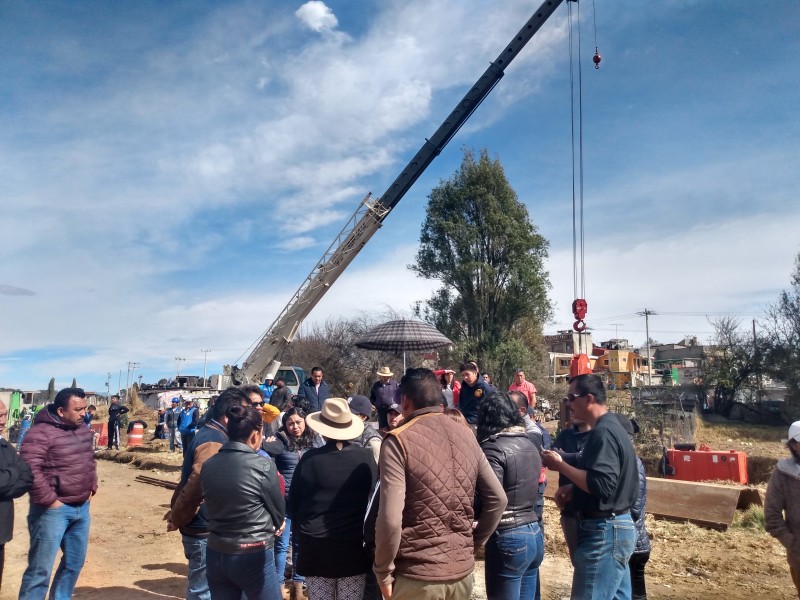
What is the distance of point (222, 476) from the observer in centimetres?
352

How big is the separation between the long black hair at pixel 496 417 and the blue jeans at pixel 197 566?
229 centimetres

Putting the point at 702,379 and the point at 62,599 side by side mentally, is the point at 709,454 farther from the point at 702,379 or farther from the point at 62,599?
the point at 702,379

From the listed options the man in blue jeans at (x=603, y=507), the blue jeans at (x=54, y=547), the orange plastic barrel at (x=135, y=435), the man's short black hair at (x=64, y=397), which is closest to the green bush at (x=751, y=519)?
the man in blue jeans at (x=603, y=507)

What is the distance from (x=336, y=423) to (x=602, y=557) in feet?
5.96

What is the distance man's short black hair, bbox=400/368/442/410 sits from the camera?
3049mm

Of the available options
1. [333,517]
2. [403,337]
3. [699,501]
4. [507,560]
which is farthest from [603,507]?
[403,337]

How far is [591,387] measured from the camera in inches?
153

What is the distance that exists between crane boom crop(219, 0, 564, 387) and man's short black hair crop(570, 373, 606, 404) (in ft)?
40.3

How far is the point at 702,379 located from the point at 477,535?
3191cm

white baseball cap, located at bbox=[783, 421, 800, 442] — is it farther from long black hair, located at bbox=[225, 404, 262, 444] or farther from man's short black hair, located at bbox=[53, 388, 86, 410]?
man's short black hair, located at bbox=[53, 388, 86, 410]

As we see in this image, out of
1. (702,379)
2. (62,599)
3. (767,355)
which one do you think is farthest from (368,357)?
(62,599)

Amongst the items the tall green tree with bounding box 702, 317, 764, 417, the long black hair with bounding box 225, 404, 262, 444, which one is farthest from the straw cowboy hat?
the tall green tree with bounding box 702, 317, 764, 417

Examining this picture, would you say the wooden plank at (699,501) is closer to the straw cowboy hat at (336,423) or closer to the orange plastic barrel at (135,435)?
the straw cowboy hat at (336,423)

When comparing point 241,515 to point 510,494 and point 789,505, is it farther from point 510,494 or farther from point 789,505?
point 789,505
